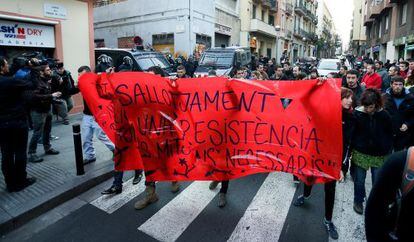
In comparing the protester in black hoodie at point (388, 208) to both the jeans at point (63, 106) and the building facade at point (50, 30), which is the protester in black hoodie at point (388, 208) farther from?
the building facade at point (50, 30)

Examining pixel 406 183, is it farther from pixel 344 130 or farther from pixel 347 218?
pixel 347 218

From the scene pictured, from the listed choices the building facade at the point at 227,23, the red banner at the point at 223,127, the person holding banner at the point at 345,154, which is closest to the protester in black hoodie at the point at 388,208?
the red banner at the point at 223,127

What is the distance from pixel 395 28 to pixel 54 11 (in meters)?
23.2

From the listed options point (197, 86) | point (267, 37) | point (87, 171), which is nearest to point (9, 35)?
point (87, 171)

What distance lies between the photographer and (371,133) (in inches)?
153

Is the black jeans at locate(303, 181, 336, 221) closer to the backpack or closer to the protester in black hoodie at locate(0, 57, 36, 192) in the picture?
the backpack

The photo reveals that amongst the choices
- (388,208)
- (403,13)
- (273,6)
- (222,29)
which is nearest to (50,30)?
(388,208)

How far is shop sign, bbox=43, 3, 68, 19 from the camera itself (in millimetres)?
9434

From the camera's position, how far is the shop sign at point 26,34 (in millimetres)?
8609

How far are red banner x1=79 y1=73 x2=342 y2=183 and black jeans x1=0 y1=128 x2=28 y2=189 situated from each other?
135 centimetres

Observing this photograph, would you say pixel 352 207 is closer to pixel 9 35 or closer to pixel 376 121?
pixel 376 121

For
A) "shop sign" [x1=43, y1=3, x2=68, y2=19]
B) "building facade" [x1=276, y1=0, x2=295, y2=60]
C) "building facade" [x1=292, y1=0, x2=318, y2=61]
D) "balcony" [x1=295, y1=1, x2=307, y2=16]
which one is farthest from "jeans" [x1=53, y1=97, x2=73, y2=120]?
"balcony" [x1=295, y1=1, x2=307, y2=16]

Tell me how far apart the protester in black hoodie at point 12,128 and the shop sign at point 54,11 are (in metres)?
5.99

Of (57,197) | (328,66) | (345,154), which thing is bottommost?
(57,197)
